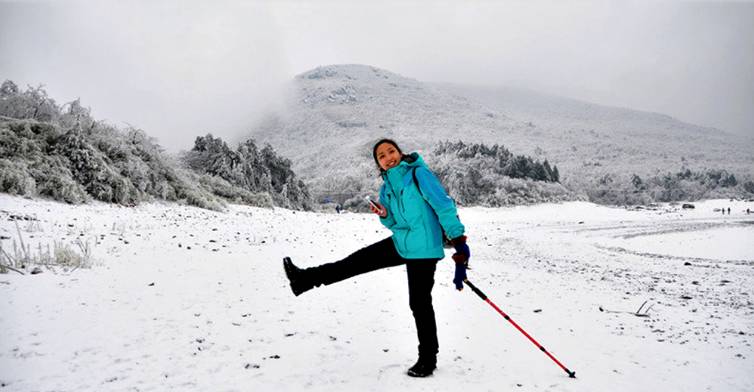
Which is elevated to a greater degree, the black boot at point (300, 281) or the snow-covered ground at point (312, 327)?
the black boot at point (300, 281)

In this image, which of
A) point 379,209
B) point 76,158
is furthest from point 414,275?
point 76,158

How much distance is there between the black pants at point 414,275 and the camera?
354cm

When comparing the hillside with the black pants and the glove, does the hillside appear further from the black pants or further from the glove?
the glove

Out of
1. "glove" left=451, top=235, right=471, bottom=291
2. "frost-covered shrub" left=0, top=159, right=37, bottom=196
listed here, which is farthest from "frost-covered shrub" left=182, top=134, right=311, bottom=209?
"glove" left=451, top=235, right=471, bottom=291

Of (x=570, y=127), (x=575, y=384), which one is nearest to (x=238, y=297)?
(x=575, y=384)

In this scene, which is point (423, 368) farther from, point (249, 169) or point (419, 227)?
point (249, 169)

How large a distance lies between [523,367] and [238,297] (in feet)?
12.1

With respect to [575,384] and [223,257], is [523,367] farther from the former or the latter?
[223,257]

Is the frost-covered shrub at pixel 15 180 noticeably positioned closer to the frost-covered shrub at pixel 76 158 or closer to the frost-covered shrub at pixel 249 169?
the frost-covered shrub at pixel 76 158

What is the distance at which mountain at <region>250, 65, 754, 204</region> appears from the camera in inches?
3012

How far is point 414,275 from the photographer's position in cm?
360

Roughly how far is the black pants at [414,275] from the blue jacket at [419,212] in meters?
0.14

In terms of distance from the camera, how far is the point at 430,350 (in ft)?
11.4

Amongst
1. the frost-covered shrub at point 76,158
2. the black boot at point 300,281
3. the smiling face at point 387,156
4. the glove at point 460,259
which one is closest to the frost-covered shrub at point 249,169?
the frost-covered shrub at point 76,158
